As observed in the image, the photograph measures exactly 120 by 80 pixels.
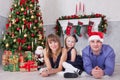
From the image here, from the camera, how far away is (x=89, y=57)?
3027 millimetres

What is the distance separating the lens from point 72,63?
3.25m

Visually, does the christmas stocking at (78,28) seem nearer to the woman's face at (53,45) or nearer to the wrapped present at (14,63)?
the wrapped present at (14,63)

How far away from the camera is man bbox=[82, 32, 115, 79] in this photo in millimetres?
2912

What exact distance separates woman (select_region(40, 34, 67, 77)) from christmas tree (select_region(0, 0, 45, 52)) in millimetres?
1438

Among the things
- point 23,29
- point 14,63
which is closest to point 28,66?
point 14,63

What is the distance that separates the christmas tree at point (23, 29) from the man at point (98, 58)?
1933mm

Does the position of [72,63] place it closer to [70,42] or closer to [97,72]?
[70,42]

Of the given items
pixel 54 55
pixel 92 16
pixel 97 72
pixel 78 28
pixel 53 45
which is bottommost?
pixel 97 72

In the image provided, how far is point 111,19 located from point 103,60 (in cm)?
293

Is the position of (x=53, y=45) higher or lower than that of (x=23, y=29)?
lower

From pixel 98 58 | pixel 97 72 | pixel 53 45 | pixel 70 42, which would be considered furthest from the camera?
pixel 70 42

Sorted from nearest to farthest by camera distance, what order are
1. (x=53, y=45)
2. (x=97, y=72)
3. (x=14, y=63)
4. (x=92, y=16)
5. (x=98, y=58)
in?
(x=97, y=72) < (x=98, y=58) < (x=53, y=45) < (x=14, y=63) < (x=92, y=16)

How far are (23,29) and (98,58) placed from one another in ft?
7.30

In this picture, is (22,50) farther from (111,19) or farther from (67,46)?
(111,19)
